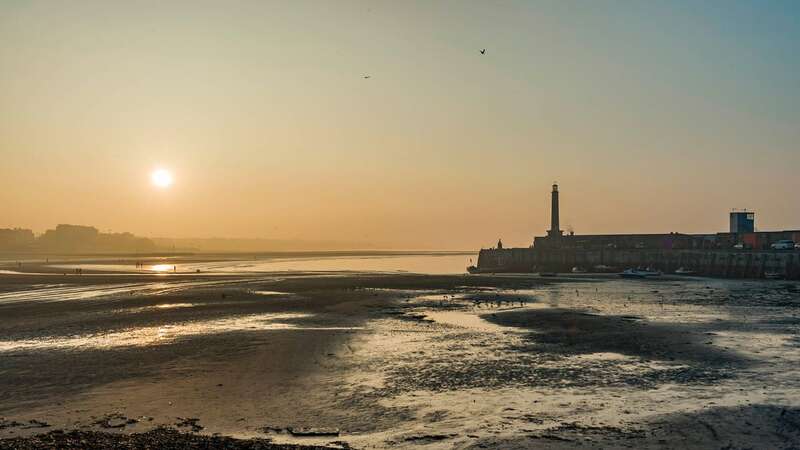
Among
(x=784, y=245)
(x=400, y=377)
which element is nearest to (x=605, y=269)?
(x=784, y=245)

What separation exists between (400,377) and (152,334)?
15.1 metres

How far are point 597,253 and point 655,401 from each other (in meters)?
88.7

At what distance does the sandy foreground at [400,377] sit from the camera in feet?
44.2

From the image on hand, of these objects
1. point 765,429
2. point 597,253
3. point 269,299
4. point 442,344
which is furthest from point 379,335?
point 597,253

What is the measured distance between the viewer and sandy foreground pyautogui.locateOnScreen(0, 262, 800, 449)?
530 inches

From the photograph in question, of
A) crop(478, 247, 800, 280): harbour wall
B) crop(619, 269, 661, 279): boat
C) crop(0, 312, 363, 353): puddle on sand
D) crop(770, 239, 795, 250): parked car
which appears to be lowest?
crop(0, 312, 363, 353): puddle on sand

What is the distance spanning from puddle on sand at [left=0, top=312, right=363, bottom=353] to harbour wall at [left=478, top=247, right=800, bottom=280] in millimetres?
65405

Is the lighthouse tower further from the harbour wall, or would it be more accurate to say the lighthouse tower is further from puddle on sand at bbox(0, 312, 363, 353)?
puddle on sand at bbox(0, 312, 363, 353)

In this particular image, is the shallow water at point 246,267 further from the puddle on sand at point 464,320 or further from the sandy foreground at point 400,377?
the sandy foreground at point 400,377

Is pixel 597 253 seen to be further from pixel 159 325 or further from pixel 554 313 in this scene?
pixel 159 325

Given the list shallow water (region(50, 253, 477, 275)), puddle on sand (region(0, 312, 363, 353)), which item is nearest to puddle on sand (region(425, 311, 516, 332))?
puddle on sand (region(0, 312, 363, 353))

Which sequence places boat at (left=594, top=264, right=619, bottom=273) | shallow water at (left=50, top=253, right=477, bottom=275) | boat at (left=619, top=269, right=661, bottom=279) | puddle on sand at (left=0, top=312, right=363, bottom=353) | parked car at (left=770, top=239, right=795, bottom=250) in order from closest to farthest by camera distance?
puddle on sand at (left=0, top=312, right=363, bottom=353) → parked car at (left=770, top=239, right=795, bottom=250) → boat at (left=619, top=269, right=661, bottom=279) → boat at (left=594, top=264, right=619, bottom=273) → shallow water at (left=50, top=253, right=477, bottom=275)

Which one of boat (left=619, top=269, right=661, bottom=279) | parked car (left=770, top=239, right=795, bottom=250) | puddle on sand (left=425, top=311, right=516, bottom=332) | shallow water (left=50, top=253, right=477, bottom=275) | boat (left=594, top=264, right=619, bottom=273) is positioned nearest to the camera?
puddle on sand (left=425, top=311, right=516, bottom=332)

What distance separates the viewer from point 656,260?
303ft
